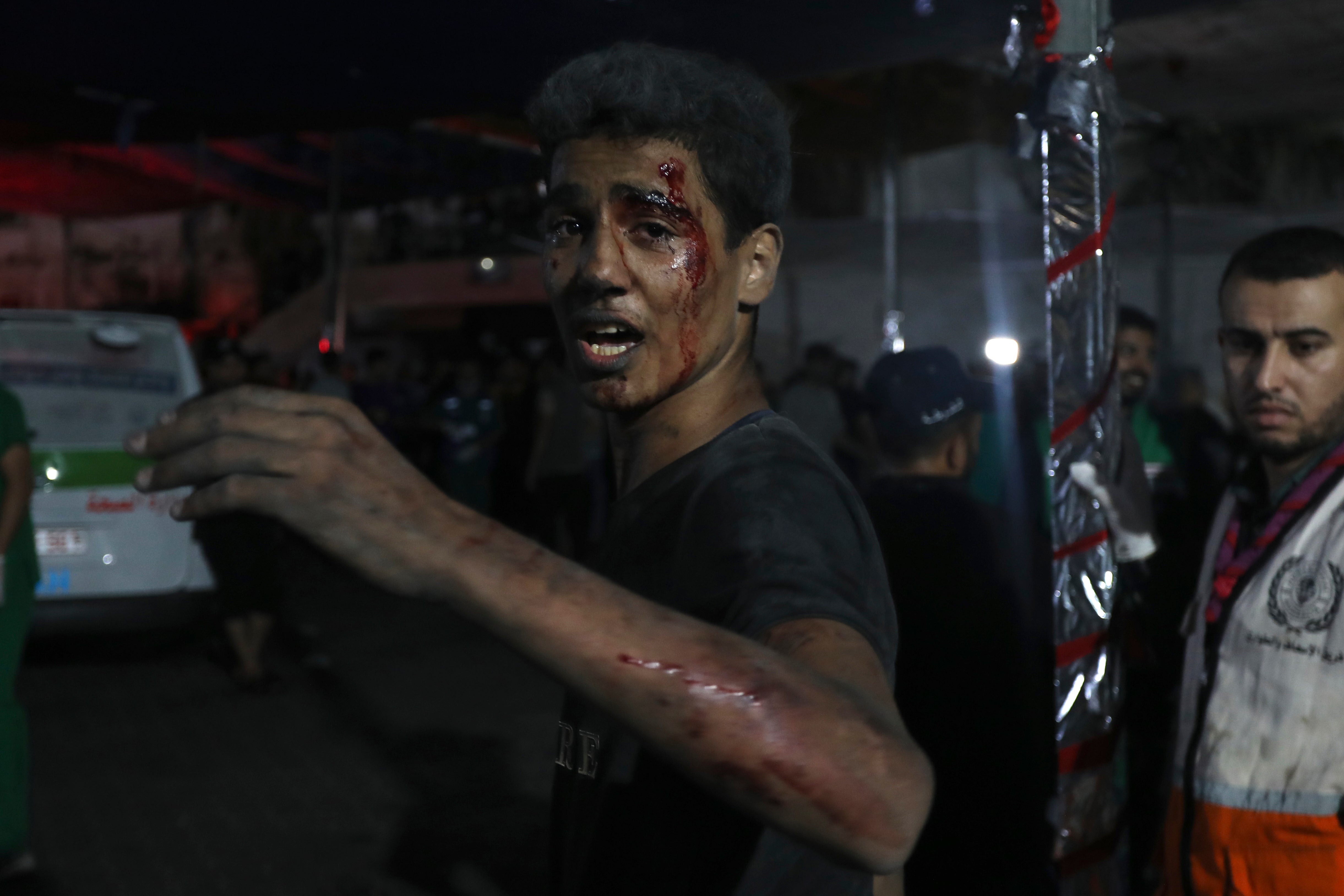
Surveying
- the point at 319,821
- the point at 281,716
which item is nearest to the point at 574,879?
the point at 319,821

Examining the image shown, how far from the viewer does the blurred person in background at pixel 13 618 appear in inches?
166

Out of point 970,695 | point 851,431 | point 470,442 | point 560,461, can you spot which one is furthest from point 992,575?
point 470,442

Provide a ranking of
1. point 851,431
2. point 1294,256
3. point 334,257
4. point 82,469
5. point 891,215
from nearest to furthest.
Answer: point 1294,256 → point 82,469 → point 891,215 → point 851,431 → point 334,257

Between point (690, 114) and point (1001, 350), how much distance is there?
14368mm

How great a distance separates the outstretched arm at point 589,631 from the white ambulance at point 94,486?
648 cm

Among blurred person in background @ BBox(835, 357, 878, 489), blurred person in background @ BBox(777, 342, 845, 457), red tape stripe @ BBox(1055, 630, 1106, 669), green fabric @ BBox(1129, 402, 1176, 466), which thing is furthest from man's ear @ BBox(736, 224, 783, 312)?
blurred person in background @ BBox(777, 342, 845, 457)

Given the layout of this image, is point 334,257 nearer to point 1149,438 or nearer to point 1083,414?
point 1149,438

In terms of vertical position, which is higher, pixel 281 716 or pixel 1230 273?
pixel 1230 273

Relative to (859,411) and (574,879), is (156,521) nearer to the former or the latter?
(859,411)

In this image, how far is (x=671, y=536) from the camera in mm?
1180

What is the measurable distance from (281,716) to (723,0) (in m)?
4.22

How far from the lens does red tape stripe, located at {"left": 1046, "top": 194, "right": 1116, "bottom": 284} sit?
107 inches

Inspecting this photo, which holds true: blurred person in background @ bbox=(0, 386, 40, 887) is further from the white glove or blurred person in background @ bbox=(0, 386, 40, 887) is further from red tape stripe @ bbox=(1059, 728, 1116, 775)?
→ the white glove

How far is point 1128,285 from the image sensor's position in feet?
48.6
